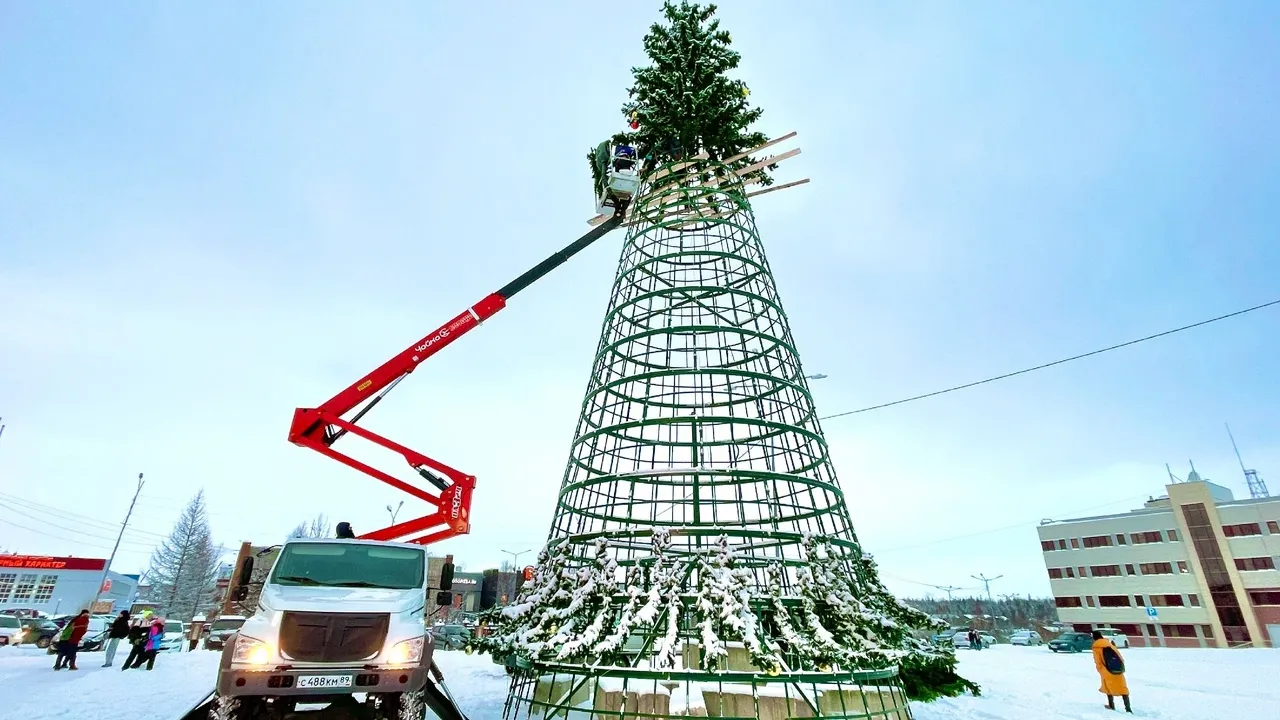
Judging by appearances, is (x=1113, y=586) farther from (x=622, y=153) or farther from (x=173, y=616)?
(x=173, y=616)

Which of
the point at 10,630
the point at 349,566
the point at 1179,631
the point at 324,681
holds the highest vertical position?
the point at 349,566

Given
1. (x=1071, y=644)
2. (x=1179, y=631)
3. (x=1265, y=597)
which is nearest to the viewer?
(x=1071, y=644)

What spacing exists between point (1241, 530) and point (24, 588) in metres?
118

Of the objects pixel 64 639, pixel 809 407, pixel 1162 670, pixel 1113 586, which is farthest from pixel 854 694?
pixel 1113 586

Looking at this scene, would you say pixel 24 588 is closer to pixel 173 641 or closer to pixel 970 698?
pixel 173 641

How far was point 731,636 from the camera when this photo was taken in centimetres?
470

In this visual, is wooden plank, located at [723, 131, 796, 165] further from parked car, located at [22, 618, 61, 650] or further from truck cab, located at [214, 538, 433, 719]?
parked car, located at [22, 618, 61, 650]

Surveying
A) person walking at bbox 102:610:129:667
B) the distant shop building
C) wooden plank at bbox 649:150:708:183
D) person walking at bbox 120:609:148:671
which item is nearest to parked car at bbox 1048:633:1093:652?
wooden plank at bbox 649:150:708:183

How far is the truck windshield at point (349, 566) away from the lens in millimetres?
7066

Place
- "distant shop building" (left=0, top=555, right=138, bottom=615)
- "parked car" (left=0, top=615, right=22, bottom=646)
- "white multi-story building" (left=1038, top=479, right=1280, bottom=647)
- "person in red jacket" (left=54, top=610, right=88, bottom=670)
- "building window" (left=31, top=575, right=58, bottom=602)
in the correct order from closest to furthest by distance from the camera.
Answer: "person in red jacket" (left=54, top=610, right=88, bottom=670)
"parked car" (left=0, top=615, right=22, bottom=646)
"white multi-story building" (left=1038, top=479, right=1280, bottom=647)
"distant shop building" (left=0, top=555, right=138, bottom=615)
"building window" (left=31, top=575, right=58, bottom=602)

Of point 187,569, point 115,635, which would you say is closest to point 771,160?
point 115,635

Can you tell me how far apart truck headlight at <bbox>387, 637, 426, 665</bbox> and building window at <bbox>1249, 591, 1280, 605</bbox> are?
68.5m

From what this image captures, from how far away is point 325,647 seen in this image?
6.17m

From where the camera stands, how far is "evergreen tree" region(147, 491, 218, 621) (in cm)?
6462
